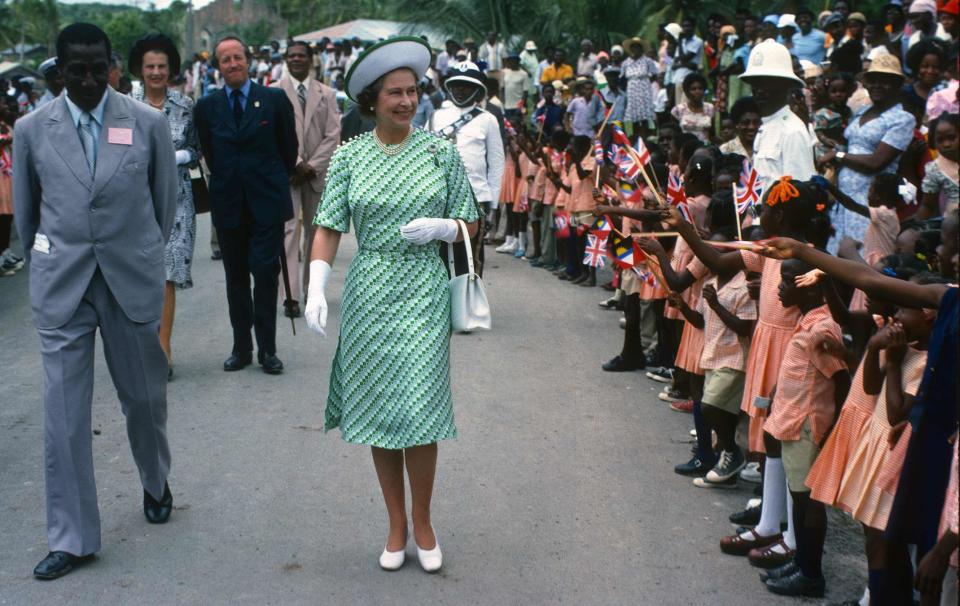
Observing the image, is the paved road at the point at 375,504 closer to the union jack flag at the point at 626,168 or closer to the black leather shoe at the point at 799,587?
the black leather shoe at the point at 799,587

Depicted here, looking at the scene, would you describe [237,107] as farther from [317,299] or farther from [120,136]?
[317,299]

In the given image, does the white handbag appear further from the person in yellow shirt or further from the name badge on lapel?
the person in yellow shirt

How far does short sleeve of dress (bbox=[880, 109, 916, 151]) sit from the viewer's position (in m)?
8.62

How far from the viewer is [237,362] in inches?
333

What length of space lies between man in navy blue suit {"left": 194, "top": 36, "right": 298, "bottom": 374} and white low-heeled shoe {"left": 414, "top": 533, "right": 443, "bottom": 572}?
140 inches

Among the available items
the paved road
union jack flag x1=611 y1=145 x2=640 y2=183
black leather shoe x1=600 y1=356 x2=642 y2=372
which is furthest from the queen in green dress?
black leather shoe x1=600 y1=356 x2=642 y2=372

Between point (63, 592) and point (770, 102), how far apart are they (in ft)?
17.4

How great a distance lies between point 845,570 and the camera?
5094 mm

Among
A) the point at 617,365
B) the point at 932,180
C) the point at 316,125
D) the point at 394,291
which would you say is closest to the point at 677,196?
the point at 932,180

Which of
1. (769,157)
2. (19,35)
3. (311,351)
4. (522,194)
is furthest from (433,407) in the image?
(19,35)

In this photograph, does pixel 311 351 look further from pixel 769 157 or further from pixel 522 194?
pixel 522 194

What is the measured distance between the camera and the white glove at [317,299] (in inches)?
193

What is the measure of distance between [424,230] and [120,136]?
1.45 m

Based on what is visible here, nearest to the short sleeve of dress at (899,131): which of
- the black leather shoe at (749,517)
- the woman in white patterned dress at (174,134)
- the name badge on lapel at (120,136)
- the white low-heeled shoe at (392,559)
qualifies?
the black leather shoe at (749,517)
